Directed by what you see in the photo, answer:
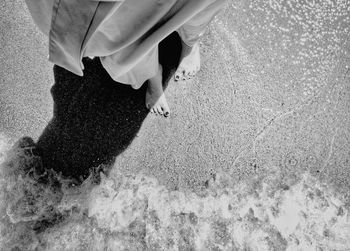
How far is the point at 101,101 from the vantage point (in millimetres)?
2268

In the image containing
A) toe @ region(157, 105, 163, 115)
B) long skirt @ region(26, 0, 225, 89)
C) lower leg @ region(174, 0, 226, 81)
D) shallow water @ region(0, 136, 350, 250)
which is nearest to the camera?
long skirt @ region(26, 0, 225, 89)

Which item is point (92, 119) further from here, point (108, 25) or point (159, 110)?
point (108, 25)

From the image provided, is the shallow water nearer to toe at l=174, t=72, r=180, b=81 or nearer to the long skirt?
toe at l=174, t=72, r=180, b=81

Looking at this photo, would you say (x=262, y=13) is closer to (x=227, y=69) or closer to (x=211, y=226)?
(x=227, y=69)

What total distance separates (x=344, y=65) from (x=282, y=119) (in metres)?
0.53

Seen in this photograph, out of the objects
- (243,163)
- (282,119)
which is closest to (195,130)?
(243,163)

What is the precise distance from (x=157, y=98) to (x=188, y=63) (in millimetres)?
296

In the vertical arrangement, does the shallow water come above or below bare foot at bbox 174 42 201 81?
below

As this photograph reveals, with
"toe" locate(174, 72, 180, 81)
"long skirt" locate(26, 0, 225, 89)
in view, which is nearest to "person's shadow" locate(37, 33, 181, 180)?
"toe" locate(174, 72, 180, 81)

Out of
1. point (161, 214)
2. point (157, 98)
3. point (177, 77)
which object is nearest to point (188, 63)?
point (177, 77)

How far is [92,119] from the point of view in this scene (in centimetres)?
226

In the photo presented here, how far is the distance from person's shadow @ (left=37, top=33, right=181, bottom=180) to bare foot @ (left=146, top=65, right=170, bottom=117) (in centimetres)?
8

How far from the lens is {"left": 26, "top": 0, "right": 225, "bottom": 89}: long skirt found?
926mm

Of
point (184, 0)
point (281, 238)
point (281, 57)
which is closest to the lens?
point (184, 0)
